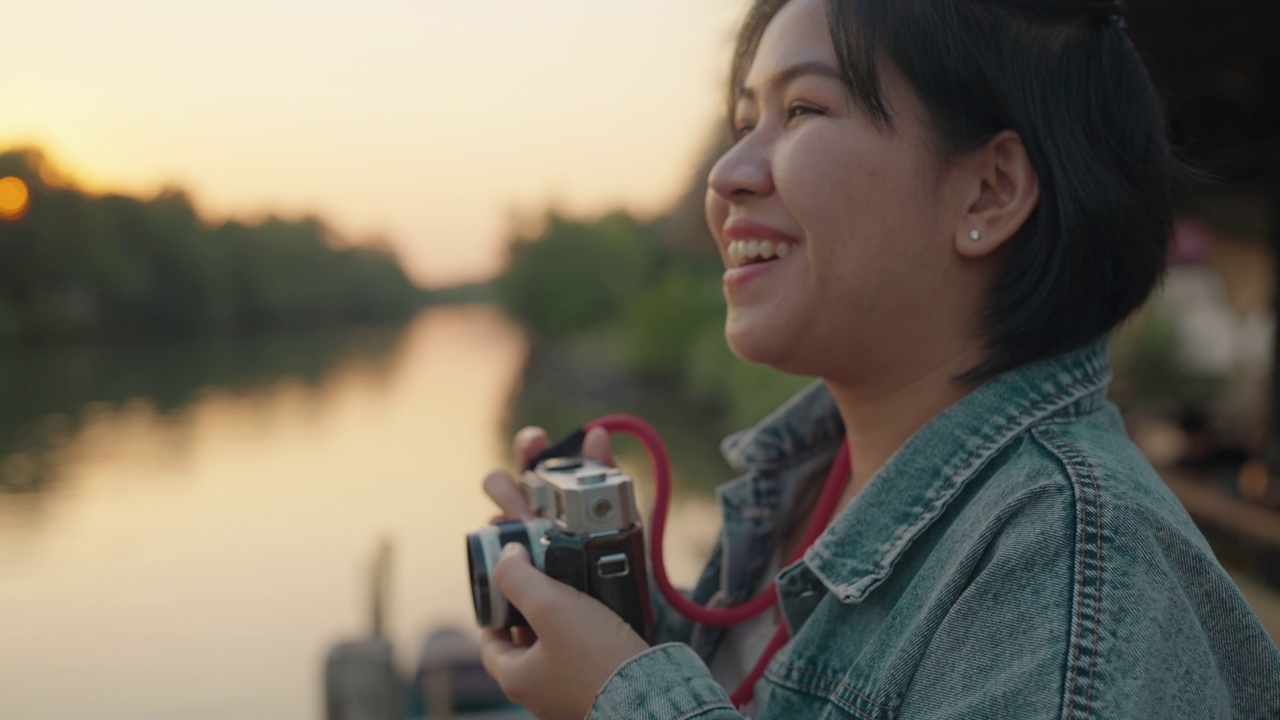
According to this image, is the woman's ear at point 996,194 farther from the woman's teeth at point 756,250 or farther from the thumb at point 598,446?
the thumb at point 598,446

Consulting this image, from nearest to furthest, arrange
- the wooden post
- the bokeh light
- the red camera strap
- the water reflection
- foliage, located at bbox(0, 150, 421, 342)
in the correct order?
the red camera strap
the bokeh light
foliage, located at bbox(0, 150, 421, 342)
the wooden post
the water reflection

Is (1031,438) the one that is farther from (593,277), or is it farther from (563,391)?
(593,277)

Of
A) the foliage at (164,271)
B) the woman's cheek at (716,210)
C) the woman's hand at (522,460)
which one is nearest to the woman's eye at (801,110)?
the woman's cheek at (716,210)

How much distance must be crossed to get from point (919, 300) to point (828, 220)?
0.11 meters

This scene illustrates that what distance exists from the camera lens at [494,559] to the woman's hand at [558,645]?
0.04m

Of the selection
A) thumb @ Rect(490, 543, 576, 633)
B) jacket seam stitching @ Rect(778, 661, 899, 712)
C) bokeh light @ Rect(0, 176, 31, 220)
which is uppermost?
bokeh light @ Rect(0, 176, 31, 220)

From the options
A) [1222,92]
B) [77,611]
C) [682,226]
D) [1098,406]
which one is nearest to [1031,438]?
[1098,406]

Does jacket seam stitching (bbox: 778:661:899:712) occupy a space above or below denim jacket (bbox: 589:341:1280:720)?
below

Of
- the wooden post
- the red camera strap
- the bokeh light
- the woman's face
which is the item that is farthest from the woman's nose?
the wooden post

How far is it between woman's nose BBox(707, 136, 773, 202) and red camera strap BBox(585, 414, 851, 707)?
10.2 inches

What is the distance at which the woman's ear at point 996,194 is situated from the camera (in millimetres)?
793

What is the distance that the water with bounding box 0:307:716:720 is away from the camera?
6801mm

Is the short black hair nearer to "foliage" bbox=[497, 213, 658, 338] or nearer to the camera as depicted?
the camera

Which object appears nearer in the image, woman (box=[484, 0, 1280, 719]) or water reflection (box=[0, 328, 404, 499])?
woman (box=[484, 0, 1280, 719])
